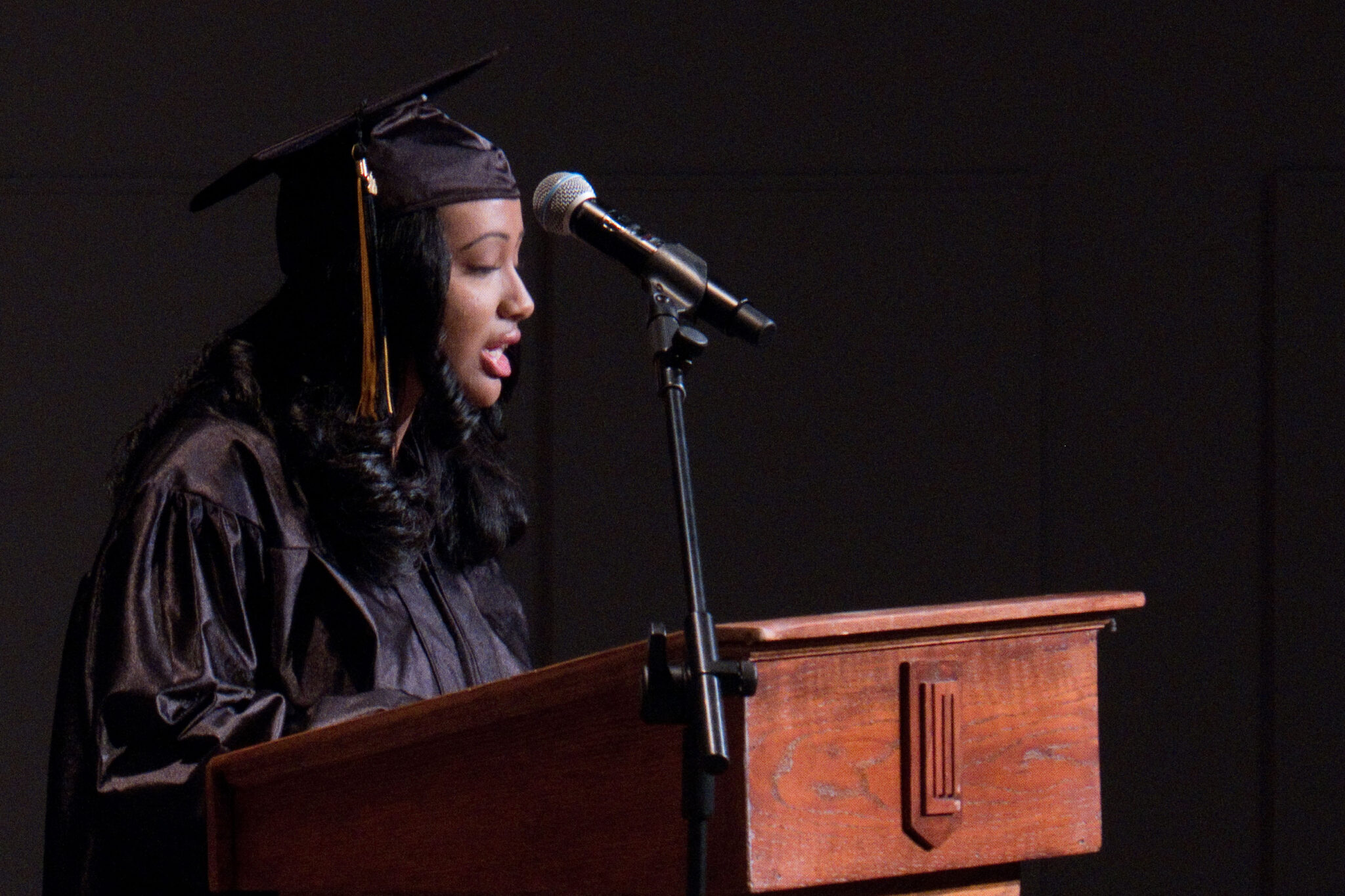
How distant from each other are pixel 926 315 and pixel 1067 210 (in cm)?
41

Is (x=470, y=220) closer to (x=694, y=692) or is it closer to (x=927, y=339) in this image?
(x=694, y=692)

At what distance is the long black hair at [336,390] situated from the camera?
1996 mm

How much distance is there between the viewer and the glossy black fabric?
64.4 inches

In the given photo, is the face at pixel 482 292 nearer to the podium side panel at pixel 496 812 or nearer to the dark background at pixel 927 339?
the podium side panel at pixel 496 812

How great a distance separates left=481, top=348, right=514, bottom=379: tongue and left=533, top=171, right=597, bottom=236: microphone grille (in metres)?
0.59

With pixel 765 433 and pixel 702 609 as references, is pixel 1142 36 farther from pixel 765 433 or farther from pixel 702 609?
pixel 702 609

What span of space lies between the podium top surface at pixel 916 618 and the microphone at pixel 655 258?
292 millimetres

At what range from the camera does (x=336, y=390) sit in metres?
2.07

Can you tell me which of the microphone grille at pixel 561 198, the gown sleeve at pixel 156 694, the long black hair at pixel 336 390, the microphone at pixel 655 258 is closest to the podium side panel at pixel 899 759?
the microphone at pixel 655 258

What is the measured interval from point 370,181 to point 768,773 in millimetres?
1089

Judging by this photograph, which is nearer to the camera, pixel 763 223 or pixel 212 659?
pixel 212 659

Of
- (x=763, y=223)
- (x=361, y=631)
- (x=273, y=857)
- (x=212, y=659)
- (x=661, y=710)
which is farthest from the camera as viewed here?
(x=763, y=223)

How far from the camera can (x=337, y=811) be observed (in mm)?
1436

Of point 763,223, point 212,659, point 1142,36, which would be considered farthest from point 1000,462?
point 212,659
